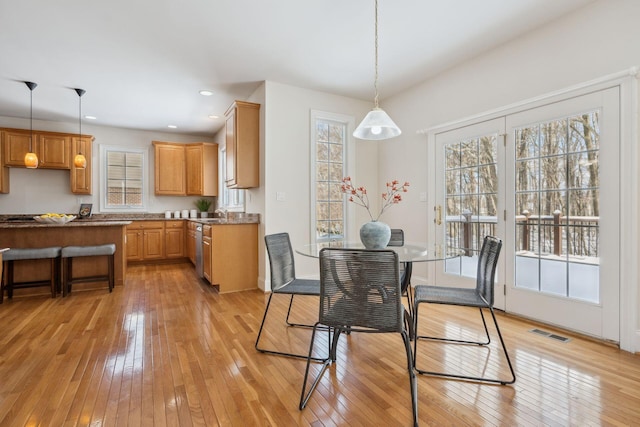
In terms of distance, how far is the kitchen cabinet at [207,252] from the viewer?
403 cm

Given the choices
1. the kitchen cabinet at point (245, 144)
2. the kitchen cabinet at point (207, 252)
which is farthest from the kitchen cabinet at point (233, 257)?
the kitchen cabinet at point (245, 144)

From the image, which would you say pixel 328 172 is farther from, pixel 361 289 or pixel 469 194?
pixel 361 289

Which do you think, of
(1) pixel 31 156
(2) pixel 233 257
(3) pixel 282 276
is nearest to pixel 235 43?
(3) pixel 282 276

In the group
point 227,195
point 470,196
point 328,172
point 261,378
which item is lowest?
point 261,378

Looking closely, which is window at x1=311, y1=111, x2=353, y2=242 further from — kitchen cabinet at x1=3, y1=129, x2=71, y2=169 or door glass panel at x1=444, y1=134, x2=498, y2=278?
kitchen cabinet at x1=3, y1=129, x2=71, y2=169

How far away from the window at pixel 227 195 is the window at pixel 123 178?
1549 millimetres

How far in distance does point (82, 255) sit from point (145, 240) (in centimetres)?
215

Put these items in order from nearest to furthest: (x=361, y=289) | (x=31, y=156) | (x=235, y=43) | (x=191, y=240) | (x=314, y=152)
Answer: (x=361, y=289)
(x=235, y=43)
(x=314, y=152)
(x=31, y=156)
(x=191, y=240)

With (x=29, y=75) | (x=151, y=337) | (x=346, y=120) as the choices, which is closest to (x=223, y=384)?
(x=151, y=337)

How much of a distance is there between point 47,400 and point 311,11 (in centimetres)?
314

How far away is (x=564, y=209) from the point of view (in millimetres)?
2707

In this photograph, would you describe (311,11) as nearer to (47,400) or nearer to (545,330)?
(47,400)

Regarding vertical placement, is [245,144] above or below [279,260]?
above

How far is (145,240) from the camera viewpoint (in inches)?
235
